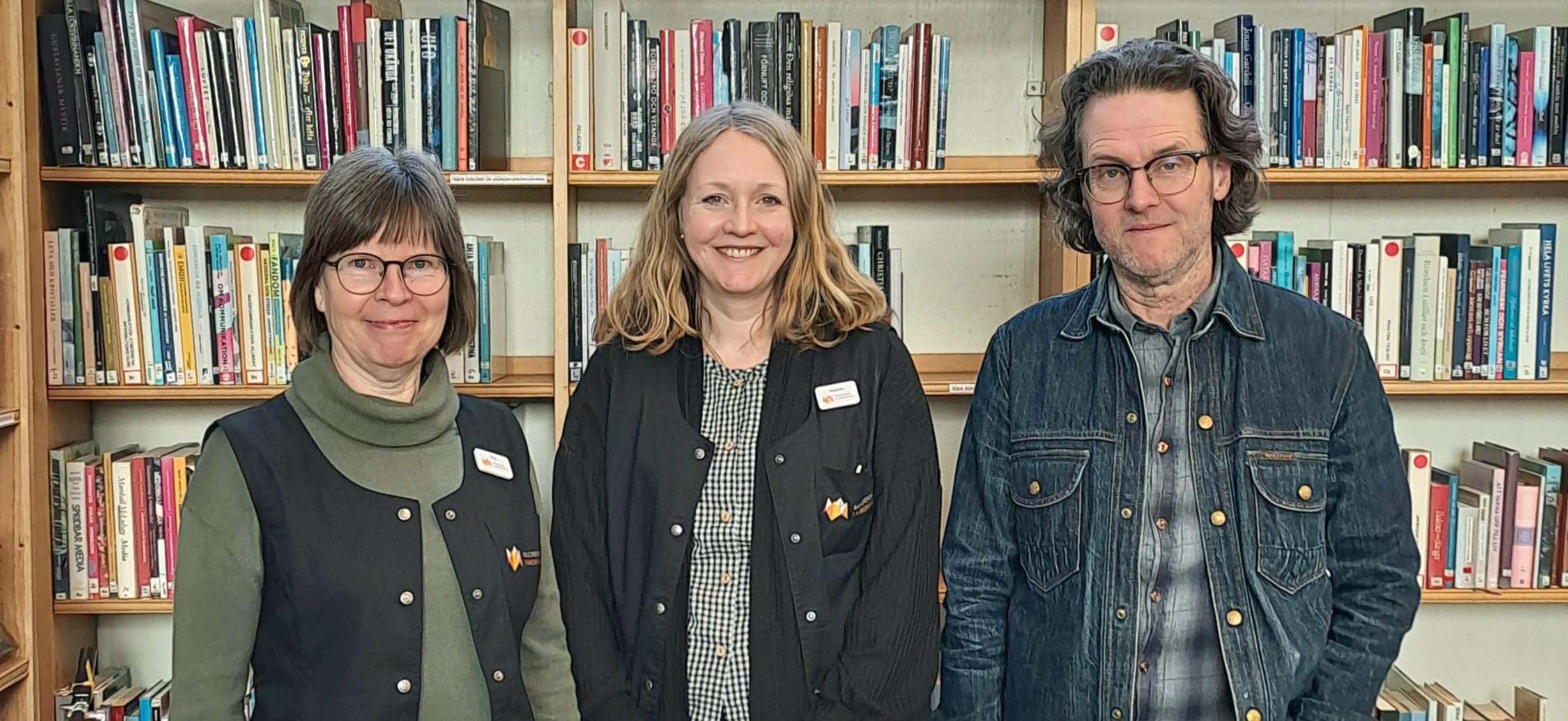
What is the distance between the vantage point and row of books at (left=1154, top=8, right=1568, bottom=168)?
2.54m

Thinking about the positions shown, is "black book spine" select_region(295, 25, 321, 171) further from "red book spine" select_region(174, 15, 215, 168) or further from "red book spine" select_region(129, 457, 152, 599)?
"red book spine" select_region(129, 457, 152, 599)

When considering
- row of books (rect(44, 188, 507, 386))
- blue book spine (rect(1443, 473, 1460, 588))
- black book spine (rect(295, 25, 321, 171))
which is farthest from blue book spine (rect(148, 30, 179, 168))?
blue book spine (rect(1443, 473, 1460, 588))

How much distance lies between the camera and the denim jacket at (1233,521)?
159 cm

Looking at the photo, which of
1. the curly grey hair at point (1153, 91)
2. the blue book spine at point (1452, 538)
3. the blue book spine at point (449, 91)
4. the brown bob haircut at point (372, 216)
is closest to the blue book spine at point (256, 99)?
the blue book spine at point (449, 91)

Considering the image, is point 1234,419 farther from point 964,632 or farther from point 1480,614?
point 1480,614

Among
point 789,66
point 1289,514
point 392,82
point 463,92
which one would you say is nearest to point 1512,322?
point 1289,514

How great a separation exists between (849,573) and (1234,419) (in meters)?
0.57

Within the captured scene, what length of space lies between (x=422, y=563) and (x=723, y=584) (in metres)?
0.42

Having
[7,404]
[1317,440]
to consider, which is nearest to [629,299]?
[1317,440]

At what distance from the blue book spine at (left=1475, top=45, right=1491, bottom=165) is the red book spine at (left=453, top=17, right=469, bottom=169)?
2.02 metres

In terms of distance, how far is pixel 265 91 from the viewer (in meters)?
2.57

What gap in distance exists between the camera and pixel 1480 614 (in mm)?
3002

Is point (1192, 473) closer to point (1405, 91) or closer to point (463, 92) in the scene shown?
point (1405, 91)

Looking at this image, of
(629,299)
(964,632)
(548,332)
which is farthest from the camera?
(548,332)
